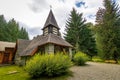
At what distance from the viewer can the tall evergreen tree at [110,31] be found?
61.4ft

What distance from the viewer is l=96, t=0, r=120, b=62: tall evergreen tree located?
737 inches

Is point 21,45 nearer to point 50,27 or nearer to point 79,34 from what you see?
point 50,27

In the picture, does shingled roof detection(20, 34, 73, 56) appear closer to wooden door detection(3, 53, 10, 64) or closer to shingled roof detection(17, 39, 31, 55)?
shingled roof detection(17, 39, 31, 55)

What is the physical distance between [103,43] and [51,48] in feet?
35.8

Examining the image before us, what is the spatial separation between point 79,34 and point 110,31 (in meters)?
8.09

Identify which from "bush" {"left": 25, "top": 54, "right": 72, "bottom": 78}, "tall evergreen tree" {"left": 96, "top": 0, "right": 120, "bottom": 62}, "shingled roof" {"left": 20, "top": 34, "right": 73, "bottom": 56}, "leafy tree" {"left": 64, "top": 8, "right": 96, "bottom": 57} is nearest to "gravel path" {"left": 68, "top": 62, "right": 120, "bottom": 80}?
"bush" {"left": 25, "top": 54, "right": 72, "bottom": 78}

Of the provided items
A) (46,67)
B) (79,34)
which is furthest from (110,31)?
(46,67)

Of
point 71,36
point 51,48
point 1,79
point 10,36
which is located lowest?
point 1,79

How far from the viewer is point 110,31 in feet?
62.5

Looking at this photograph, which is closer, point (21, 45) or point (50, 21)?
point (50, 21)

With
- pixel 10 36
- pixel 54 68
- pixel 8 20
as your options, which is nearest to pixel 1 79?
pixel 54 68

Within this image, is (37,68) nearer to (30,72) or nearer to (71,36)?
(30,72)

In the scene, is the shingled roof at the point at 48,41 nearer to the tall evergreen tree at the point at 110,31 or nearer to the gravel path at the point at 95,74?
the gravel path at the point at 95,74

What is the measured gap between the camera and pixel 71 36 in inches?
1035
